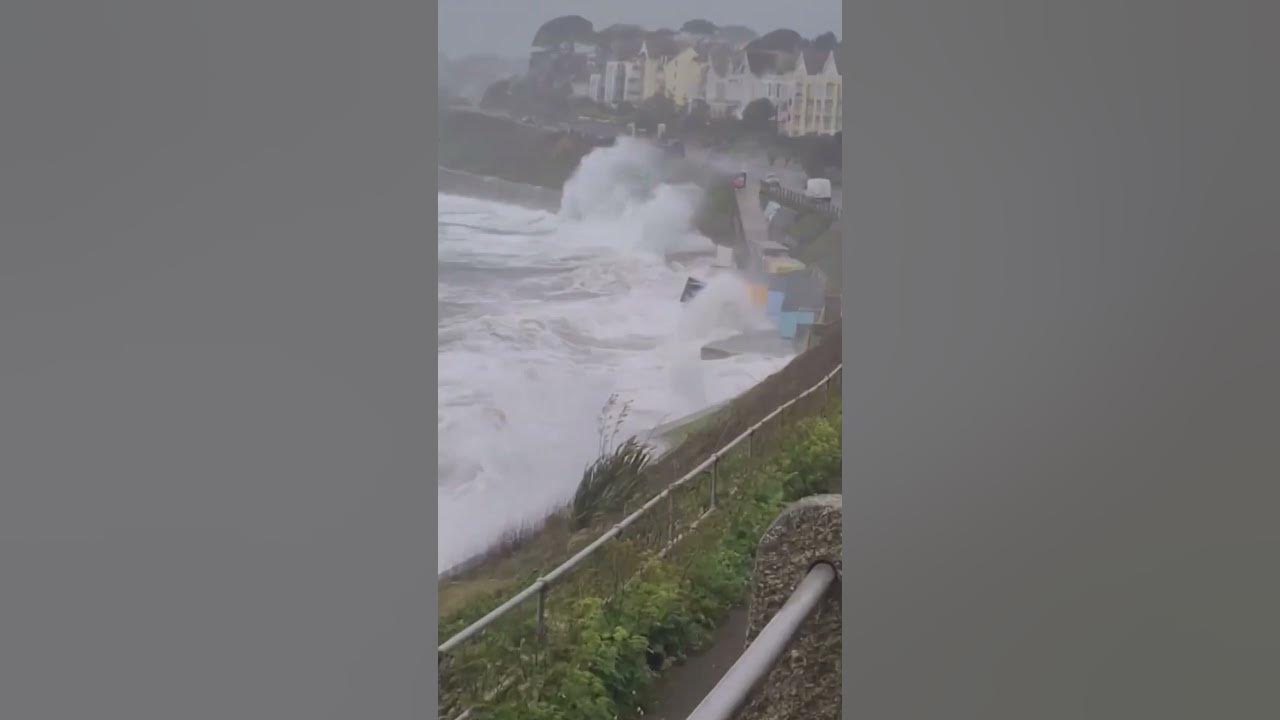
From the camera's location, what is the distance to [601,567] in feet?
10.5

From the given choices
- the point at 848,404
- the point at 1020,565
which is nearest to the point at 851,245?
the point at 848,404

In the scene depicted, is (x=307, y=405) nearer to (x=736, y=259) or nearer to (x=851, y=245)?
(x=851, y=245)

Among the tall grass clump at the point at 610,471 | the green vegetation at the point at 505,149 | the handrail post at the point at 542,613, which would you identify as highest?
the green vegetation at the point at 505,149

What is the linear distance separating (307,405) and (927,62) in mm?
1539

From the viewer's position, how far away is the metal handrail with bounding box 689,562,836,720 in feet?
10.6

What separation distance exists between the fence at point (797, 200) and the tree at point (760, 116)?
0.18 m

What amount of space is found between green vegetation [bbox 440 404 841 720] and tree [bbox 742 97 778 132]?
34.7 inches

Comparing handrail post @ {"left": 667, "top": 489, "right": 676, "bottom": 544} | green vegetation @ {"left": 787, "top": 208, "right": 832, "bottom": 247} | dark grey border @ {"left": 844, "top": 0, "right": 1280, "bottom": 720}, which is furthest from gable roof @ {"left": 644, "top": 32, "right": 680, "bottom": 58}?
handrail post @ {"left": 667, "top": 489, "right": 676, "bottom": 544}

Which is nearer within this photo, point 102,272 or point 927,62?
point 102,272

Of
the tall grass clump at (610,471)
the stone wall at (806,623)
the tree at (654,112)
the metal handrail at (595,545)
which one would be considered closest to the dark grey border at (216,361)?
the metal handrail at (595,545)

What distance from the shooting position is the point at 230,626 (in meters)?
1.99

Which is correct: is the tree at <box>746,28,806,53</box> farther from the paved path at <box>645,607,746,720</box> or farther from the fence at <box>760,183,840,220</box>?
the paved path at <box>645,607,746,720</box>

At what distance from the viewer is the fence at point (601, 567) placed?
3043 mm

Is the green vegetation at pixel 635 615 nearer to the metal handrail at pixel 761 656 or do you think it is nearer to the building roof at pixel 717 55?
the metal handrail at pixel 761 656
